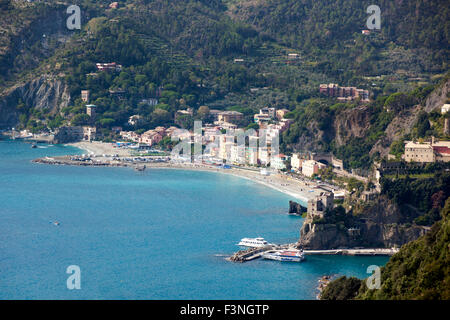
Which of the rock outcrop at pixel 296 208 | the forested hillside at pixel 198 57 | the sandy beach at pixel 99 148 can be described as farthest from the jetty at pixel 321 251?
the sandy beach at pixel 99 148

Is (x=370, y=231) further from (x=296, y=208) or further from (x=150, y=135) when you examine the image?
(x=150, y=135)

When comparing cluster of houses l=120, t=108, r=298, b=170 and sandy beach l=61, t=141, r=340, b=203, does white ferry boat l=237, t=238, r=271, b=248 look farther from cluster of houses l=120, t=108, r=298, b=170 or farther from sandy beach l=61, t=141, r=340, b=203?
cluster of houses l=120, t=108, r=298, b=170

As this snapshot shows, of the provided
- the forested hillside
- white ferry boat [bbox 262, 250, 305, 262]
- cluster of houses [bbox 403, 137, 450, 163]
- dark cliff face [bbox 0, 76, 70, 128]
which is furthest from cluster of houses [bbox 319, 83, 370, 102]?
white ferry boat [bbox 262, 250, 305, 262]

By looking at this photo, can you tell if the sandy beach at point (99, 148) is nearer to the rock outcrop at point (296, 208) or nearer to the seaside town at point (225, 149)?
the seaside town at point (225, 149)

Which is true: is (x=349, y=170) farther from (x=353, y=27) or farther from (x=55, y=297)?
(x=353, y=27)

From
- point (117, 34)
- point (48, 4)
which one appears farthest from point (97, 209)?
point (48, 4)

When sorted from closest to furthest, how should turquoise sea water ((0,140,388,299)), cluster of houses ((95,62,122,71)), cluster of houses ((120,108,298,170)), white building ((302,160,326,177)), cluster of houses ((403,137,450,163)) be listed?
turquoise sea water ((0,140,388,299)) < cluster of houses ((403,137,450,163)) < white building ((302,160,326,177)) < cluster of houses ((120,108,298,170)) < cluster of houses ((95,62,122,71))
